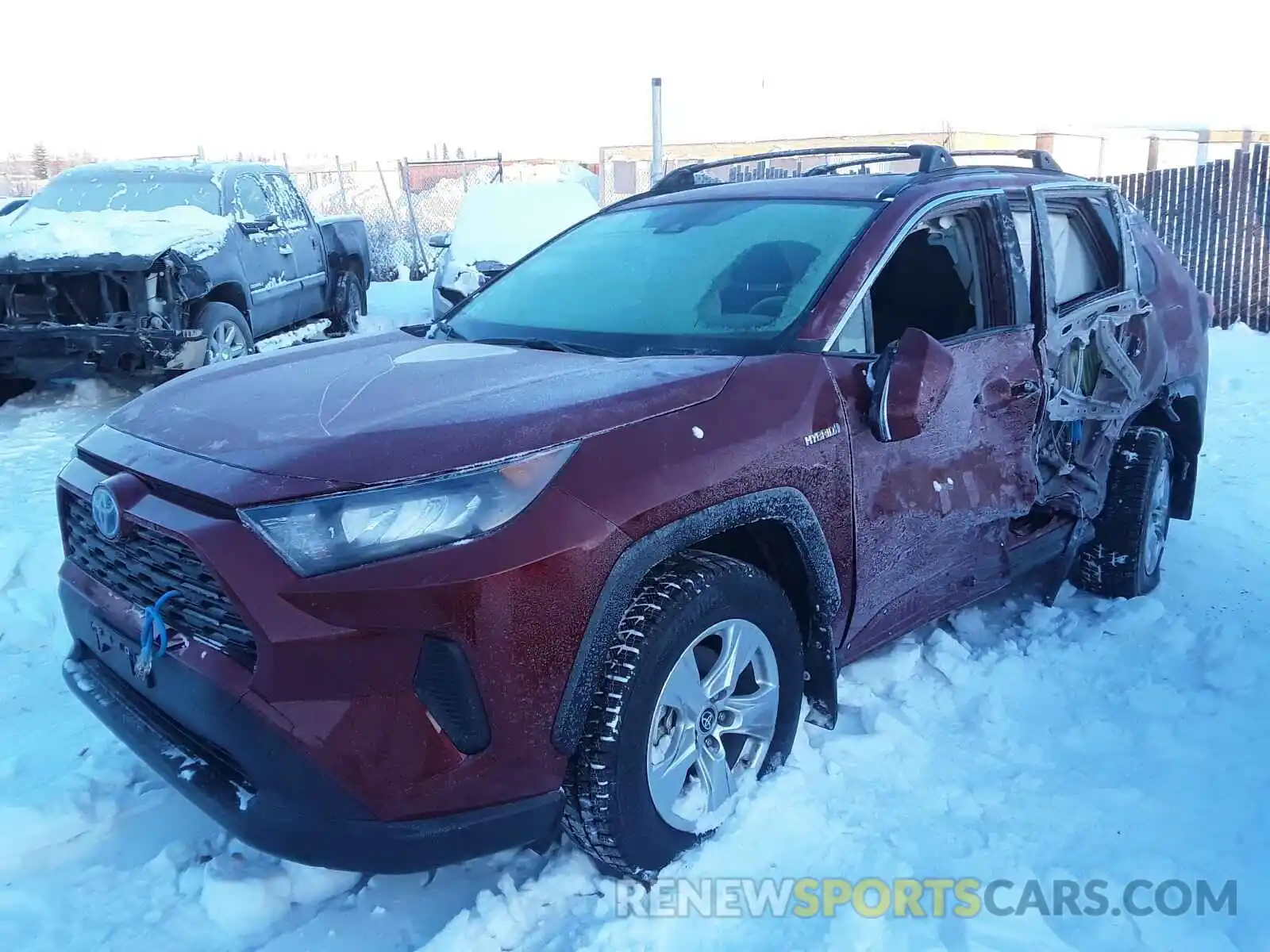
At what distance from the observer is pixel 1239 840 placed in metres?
2.62

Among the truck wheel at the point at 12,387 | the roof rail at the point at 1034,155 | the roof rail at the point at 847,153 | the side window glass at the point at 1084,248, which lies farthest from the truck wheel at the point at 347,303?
the side window glass at the point at 1084,248

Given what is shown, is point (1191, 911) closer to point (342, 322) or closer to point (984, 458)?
point (984, 458)

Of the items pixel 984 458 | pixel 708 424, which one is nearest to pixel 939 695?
pixel 984 458

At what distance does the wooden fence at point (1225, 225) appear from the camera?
10.9 m

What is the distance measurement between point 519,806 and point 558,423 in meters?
0.82

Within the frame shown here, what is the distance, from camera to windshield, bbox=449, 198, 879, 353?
2.88 metres

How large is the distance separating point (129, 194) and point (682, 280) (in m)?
6.65

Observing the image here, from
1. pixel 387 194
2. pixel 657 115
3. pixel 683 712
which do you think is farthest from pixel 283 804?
pixel 387 194

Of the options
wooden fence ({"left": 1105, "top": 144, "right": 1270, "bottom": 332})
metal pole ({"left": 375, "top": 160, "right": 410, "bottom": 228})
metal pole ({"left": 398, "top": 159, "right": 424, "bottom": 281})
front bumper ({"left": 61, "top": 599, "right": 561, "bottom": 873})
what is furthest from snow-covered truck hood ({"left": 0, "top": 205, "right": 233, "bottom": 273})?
metal pole ({"left": 375, "top": 160, "right": 410, "bottom": 228})

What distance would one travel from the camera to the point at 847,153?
13.5 ft

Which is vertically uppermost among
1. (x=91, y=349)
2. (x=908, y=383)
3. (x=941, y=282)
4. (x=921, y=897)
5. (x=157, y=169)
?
(x=157, y=169)

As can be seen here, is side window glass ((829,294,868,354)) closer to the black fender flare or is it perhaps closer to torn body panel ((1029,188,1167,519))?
the black fender flare

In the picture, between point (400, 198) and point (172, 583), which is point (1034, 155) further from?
point (400, 198)

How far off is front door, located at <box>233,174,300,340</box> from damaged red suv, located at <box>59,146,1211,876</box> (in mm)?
5150
